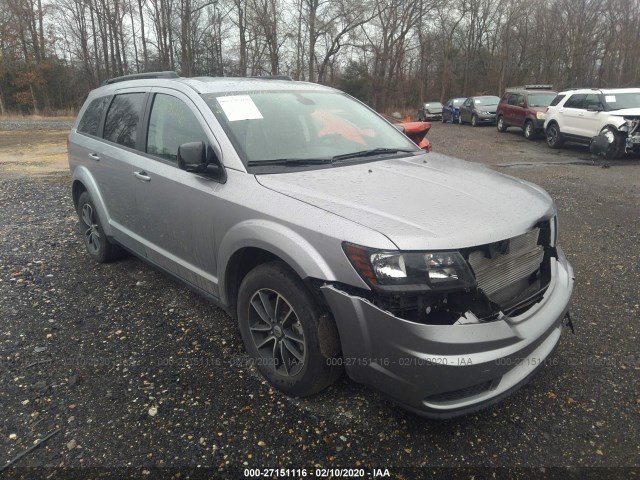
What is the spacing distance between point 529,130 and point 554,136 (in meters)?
2.38

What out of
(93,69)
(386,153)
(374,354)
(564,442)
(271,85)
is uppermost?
(93,69)

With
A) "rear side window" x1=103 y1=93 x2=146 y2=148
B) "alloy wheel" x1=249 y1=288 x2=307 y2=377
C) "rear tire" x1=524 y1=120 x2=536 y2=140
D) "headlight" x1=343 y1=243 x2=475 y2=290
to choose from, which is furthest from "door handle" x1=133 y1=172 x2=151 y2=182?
"rear tire" x1=524 y1=120 x2=536 y2=140

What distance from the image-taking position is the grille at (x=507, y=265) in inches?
88.3

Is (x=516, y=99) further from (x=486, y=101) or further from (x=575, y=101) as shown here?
(x=575, y=101)

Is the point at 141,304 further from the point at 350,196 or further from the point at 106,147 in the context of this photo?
Answer: the point at 350,196

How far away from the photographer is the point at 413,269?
80.5 inches

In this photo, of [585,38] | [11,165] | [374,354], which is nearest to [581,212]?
[374,354]

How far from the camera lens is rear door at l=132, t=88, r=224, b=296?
2.99 m

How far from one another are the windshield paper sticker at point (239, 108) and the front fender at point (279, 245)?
0.84 m

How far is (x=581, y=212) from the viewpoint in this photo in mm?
6707

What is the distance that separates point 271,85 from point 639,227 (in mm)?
5188

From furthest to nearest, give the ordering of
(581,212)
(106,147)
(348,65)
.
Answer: (348,65), (581,212), (106,147)

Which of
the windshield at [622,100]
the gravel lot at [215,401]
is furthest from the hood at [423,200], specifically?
the windshield at [622,100]

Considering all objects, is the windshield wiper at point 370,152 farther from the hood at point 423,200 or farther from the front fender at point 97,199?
the front fender at point 97,199
